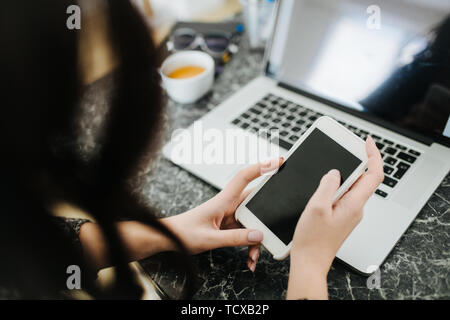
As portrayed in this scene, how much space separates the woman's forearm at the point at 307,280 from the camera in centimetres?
42

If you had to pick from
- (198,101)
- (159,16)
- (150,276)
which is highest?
(159,16)

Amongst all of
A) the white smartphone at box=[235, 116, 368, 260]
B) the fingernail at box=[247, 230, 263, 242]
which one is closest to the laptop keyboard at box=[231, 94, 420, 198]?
the white smartphone at box=[235, 116, 368, 260]

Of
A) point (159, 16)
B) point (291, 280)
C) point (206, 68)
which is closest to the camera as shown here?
point (291, 280)

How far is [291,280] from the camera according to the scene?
44cm

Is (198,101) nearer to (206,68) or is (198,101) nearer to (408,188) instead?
(206,68)

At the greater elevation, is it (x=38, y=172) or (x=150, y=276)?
(x=38, y=172)

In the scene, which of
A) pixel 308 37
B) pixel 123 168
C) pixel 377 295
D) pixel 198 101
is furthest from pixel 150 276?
pixel 308 37

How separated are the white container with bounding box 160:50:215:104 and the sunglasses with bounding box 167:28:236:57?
0.46ft

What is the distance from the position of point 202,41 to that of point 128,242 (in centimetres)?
67

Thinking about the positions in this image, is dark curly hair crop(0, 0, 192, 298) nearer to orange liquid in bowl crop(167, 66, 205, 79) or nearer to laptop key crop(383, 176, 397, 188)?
orange liquid in bowl crop(167, 66, 205, 79)

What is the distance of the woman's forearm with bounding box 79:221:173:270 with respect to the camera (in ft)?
1.73

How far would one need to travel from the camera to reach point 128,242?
53cm

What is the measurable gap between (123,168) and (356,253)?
0.48 meters

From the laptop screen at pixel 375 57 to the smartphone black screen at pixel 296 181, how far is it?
0.75ft
